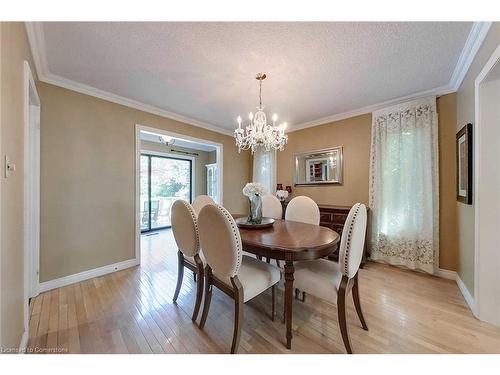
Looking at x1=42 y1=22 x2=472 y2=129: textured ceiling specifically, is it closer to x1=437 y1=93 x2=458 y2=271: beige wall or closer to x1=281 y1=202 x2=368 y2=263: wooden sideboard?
x1=437 y1=93 x2=458 y2=271: beige wall

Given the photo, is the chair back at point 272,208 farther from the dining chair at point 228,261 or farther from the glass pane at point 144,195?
the glass pane at point 144,195

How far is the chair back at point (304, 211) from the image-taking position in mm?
2314

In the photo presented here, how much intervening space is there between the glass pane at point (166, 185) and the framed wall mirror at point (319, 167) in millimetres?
3550

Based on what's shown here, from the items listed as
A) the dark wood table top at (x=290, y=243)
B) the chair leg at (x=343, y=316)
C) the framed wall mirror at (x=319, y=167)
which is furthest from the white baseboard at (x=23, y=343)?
the framed wall mirror at (x=319, y=167)

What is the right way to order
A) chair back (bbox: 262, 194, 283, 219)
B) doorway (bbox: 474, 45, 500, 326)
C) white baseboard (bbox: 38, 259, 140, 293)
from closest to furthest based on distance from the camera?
doorway (bbox: 474, 45, 500, 326), white baseboard (bbox: 38, 259, 140, 293), chair back (bbox: 262, 194, 283, 219)

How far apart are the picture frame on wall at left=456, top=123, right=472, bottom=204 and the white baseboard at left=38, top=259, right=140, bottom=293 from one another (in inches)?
157

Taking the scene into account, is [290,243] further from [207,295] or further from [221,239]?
[207,295]

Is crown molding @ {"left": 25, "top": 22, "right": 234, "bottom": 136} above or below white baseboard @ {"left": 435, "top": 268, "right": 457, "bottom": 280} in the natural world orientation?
above

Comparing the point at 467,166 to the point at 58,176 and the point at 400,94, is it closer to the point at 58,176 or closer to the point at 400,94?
the point at 400,94

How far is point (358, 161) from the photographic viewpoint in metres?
3.09

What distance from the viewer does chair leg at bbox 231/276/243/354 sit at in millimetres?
1270

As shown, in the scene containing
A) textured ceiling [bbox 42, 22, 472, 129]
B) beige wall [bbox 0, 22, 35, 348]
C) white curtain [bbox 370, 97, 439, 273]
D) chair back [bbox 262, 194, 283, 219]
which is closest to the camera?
beige wall [bbox 0, 22, 35, 348]

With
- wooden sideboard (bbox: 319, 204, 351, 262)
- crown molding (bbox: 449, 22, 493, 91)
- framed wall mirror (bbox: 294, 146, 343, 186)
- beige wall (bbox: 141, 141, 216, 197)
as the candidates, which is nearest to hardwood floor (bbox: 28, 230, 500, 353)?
wooden sideboard (bbox: 319, 204, 351, 262)

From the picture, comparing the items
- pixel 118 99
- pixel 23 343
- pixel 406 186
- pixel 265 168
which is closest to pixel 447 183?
pixel 406 186
